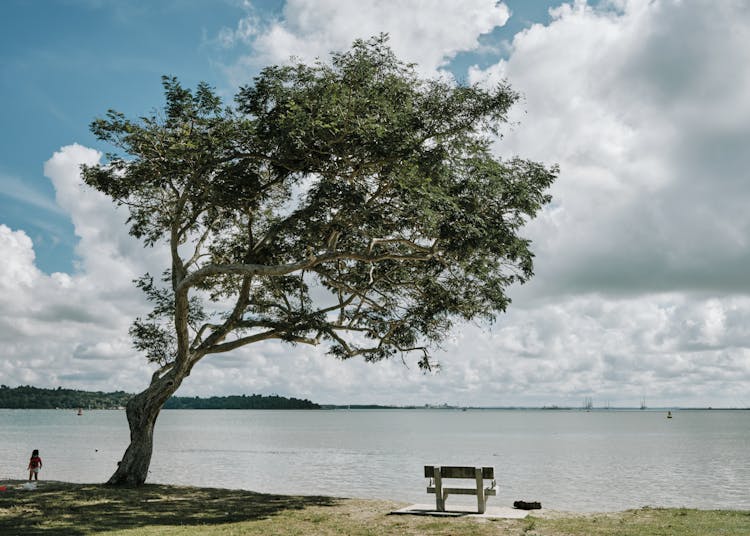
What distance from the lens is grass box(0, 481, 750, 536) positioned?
12906 mm

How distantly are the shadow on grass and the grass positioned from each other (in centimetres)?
2

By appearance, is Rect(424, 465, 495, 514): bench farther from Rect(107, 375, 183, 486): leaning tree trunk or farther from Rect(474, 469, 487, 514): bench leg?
Rect(107, 375, 183, 486): leaning tree trunk

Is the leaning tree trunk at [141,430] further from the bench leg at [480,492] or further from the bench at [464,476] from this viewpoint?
the bench leg at [480,492]

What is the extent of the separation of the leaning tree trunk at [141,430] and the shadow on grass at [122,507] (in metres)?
0.50

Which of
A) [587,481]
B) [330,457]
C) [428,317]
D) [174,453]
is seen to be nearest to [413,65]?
[428,317]

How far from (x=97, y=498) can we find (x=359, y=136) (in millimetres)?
10797

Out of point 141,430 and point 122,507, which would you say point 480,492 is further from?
point 141,430

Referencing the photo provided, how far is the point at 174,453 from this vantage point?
53250 millimetres

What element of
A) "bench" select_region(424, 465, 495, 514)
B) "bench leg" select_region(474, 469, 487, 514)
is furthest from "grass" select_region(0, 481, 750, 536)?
"bench" select_region(424, 465, 495, 514)

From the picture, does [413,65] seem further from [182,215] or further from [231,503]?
[231,503]

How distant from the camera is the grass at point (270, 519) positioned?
12.9 meters

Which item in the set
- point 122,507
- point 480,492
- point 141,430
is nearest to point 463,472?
point 480,492

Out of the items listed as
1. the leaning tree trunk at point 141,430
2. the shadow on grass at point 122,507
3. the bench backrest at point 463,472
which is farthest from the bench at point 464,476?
the leaning tree trunk at point 141,430

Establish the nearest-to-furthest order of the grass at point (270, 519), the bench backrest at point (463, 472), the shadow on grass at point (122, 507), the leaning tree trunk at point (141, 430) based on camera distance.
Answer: the grass at point (270, 519) → the shadow on grass at point (122, 507) → the bench backrest at point (463, 472) → the leaning tree trunk at point (141, 430)
